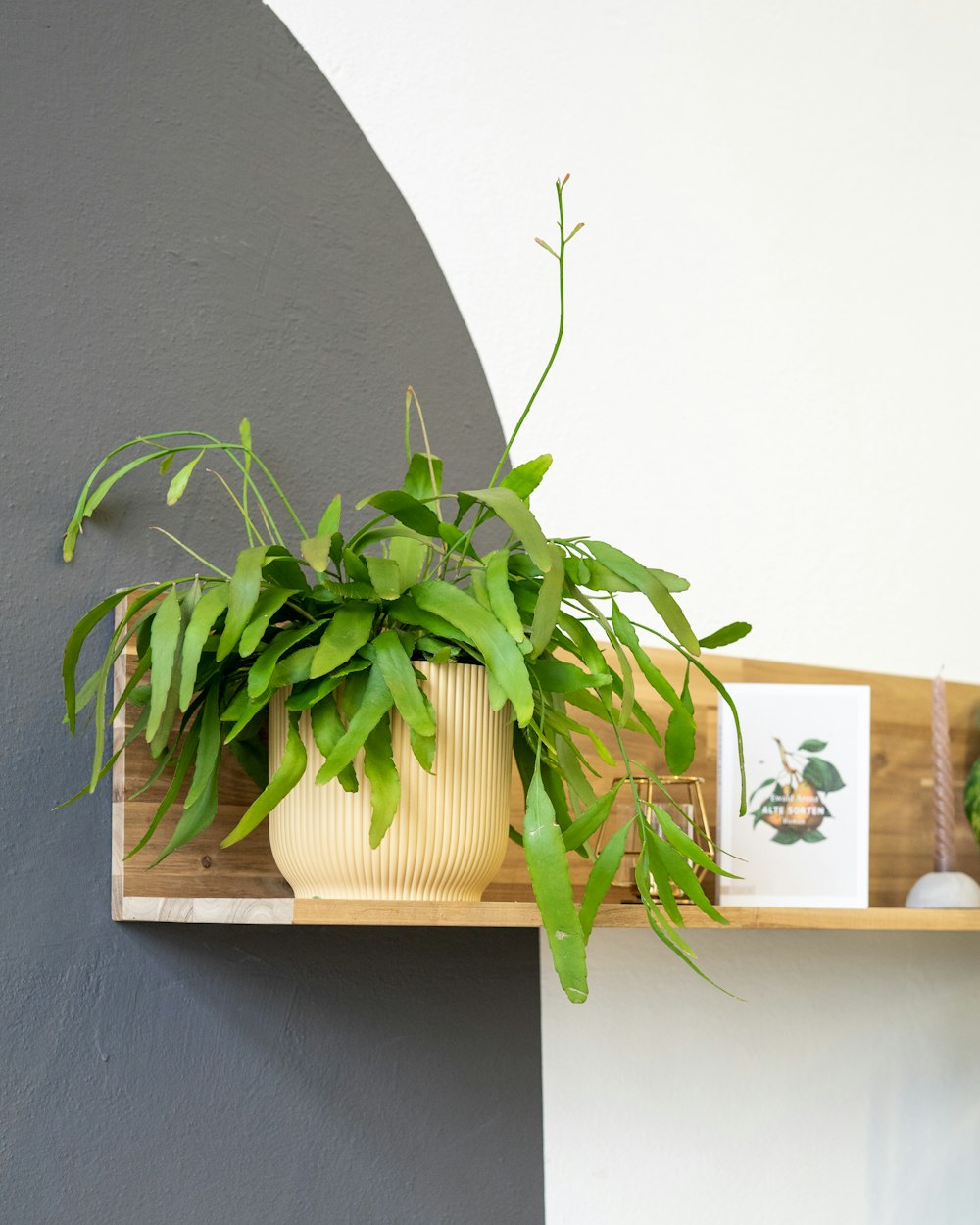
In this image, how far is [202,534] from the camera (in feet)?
3.41

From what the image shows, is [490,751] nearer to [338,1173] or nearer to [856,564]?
[338,1173]

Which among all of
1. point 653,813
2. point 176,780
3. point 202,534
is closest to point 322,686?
point 176,780

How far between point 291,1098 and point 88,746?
1.04 ft

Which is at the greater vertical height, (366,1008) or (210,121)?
(210,121)

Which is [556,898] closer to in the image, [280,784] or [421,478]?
[280,784]

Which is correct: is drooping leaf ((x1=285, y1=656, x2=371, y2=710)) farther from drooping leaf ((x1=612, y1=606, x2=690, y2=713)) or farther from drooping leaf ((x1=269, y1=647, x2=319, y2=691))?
drooping leaf ((x1=612, y1=606, x2=690, y2=713))

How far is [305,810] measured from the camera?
2.89ft

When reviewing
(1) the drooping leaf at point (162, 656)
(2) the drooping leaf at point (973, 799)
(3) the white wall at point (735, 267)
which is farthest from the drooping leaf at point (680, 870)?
(2) the drooping leaf at point (973, 799)

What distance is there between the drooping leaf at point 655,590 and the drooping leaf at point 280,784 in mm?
237

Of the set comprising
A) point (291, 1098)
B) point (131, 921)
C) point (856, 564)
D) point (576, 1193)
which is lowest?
point (576, 1193)

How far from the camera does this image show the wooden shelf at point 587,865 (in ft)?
2.80

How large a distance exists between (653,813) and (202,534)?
433 millimetres

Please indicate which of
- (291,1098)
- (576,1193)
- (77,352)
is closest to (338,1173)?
(291,1098)

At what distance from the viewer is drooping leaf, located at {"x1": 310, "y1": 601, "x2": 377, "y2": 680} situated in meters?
0.83
